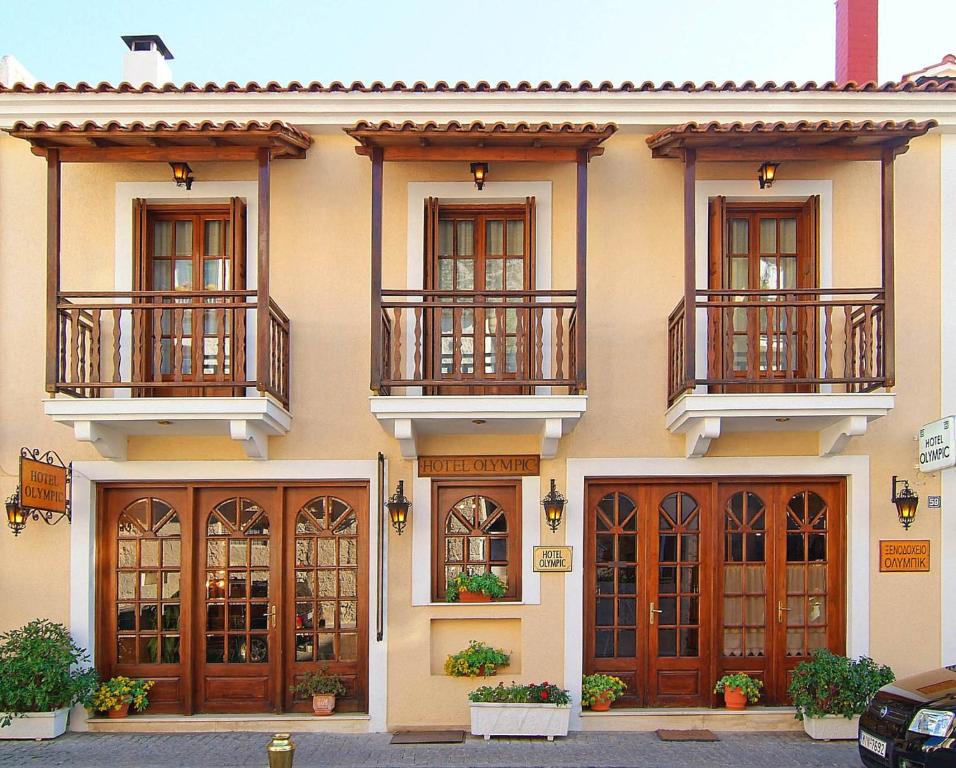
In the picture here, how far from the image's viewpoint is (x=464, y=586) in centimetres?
998

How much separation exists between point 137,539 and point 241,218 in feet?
11.7

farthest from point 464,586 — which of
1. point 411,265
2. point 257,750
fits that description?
point 411,265

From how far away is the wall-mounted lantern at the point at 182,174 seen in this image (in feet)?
32.7

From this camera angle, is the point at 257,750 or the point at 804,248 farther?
the point at 804,248

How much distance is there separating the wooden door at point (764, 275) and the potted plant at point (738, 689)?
2.95 m

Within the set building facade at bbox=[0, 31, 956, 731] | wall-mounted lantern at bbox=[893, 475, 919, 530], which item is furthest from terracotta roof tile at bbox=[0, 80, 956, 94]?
wall-mounted lantern at bbox=[893, 475, 919, 530]

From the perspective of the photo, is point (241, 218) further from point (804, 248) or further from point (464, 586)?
point (804, 248)

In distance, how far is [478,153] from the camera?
31.4ft

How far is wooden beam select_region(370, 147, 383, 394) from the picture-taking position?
9.37m

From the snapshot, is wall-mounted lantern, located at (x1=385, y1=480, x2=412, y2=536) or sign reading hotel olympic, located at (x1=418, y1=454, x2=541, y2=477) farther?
sign reading hotel olympic, located at (x1=418, y1=454, x2=541, y2=477)

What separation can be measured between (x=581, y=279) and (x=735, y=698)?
4.55m

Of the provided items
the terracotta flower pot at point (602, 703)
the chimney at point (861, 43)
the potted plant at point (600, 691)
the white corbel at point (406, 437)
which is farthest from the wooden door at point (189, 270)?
the chimney at point (861, 43)

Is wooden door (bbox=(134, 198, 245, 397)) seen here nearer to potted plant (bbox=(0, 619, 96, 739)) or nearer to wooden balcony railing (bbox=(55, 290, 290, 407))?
wooden balcony railing (bbox=(55, 290, 290, 407))

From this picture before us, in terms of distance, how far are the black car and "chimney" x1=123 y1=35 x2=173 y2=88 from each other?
1013 cm
